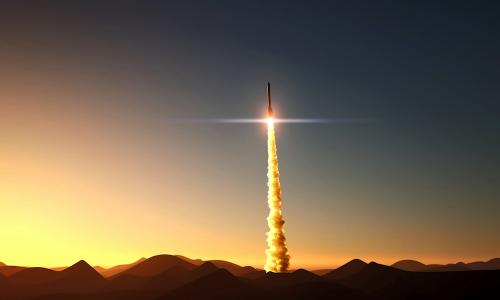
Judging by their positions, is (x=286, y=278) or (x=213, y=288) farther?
(x=213, y=288)

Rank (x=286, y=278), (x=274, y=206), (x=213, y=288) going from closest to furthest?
1. (x=274, y=206)
2. (x=286, y=278)
3. (x=213, y=288)

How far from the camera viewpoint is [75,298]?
173750 millimetres

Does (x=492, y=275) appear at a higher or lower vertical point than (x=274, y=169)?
lower

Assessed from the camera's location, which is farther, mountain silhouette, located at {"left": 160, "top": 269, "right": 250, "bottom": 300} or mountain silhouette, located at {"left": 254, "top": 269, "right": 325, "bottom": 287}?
mountain silhouette, located at {"left": 160, "top": 269, "right": 250, "bottom": 300}

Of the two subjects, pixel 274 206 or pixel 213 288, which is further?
pixel 213 288

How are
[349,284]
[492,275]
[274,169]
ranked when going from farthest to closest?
[349,284], [492,275], [274,169]

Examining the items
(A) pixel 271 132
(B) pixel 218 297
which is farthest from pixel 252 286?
(A) pixel 271 132

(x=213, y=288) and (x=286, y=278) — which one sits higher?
(x=286, y=278)

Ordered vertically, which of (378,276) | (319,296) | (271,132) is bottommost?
→ (319,296)

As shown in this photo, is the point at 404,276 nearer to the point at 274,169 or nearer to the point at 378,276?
the point at 378,276

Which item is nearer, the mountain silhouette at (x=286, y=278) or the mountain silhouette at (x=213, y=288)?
the mountain silhouette at (x=286, y=278)

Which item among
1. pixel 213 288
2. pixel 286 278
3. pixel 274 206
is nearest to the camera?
pixel 274 206

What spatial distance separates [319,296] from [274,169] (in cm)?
4380

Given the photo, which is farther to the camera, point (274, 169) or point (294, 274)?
point (294, 274)
